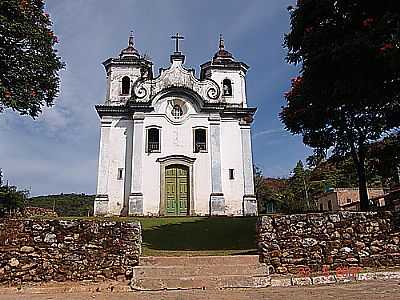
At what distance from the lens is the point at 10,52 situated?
11156 millimetres

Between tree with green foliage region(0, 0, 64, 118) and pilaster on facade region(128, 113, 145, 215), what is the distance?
10296mm

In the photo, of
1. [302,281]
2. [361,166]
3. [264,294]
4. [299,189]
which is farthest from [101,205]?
[299,189]

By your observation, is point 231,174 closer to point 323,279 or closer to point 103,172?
point 103,172

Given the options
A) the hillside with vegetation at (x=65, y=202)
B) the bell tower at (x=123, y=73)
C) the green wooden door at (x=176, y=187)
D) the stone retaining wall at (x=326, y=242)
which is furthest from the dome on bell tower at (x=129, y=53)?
the stone retaining wall at (x=326, y=242)

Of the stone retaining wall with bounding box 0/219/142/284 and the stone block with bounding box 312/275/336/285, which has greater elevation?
the stone retaining wall with bounding box 0/219/142/284

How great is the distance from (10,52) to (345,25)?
29.2ft

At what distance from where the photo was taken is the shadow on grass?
36.4ft

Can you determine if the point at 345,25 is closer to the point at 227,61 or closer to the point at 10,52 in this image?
the point at 10,52

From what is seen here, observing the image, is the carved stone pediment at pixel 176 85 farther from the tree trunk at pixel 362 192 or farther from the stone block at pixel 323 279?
the stone block at pixel 323 279

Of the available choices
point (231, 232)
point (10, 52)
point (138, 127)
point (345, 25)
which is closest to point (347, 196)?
point (138, 127)

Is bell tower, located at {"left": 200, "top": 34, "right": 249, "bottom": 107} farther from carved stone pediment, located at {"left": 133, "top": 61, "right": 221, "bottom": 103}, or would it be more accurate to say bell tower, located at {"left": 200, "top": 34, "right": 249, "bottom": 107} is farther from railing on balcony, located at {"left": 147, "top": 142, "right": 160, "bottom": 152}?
railing on balcony, located at {"left": 147, "top": 142, "right": 160, "bottom": 152}

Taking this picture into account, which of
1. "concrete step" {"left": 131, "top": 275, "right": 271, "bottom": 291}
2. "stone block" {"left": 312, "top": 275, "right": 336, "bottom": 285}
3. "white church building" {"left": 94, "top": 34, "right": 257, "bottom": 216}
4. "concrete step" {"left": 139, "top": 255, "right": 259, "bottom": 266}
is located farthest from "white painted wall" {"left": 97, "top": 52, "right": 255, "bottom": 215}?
"stone block" {"left": 312, "top": 275, "right": 336, "bottom": 285}

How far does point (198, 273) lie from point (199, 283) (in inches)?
17.5

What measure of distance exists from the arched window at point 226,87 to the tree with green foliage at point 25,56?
14.5 meters
